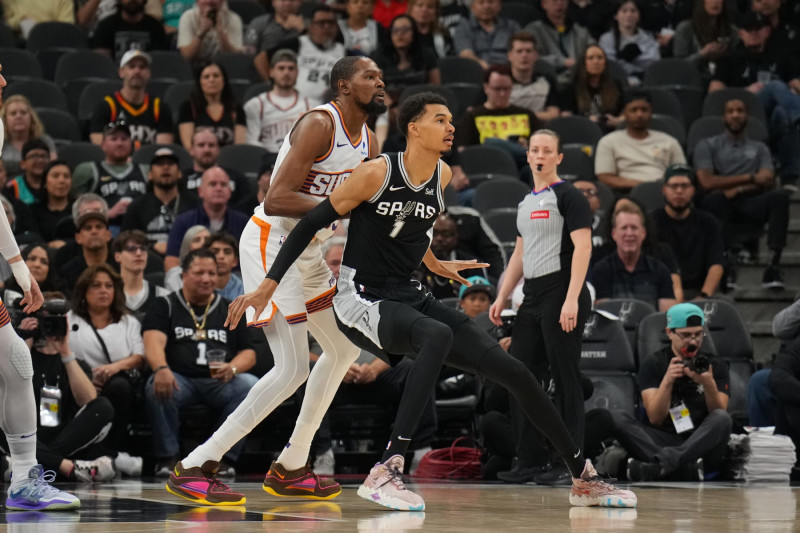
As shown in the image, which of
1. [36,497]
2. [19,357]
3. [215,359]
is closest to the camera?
[19,357]

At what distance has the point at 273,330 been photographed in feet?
18.3

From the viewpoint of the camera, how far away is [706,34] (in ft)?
45.0

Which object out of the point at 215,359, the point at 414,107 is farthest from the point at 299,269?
the point at 215,359

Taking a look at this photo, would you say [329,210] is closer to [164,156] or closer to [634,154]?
[164,156]

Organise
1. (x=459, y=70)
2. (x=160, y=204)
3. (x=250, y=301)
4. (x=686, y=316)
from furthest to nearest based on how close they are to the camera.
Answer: (x=459, y=70) < (x=160, y=204) < (x=686, y=316) < (x=250, y=301)

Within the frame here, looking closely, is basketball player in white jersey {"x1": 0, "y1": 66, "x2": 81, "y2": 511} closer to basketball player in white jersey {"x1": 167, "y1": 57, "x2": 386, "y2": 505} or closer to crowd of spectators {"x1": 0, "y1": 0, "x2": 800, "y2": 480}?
basketball player in white jersey {"x1": 167, "y1": 57, "x2": 386, "y2": 505}

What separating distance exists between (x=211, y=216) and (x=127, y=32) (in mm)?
3674

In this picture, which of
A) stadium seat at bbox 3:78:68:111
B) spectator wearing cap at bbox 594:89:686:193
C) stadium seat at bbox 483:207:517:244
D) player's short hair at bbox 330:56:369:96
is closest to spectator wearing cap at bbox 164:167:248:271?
stadium seat at bbox 483:207:517:244

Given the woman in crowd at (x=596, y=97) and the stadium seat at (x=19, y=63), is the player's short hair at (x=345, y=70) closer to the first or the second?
the stadium seat at (x=19, y=63)

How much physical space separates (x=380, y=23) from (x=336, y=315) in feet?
27.3

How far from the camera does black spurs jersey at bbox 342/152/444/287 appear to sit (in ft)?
17.1

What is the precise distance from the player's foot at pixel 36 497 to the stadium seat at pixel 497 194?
5.95 metres

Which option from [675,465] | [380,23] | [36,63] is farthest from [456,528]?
[380,23]

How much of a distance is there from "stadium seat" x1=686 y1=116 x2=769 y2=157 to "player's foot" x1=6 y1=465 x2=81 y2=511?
8349 mm
